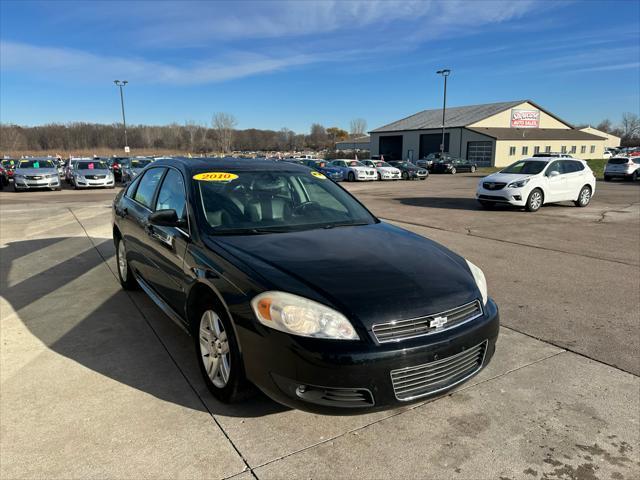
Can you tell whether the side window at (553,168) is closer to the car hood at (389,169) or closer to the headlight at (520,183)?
the headlight at (520,183)

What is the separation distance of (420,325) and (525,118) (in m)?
66.5

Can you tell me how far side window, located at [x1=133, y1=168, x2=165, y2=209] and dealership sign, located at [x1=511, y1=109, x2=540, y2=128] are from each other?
62916mm

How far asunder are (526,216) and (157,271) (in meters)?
11.1

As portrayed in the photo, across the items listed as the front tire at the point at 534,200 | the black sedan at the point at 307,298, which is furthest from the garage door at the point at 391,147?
the black sedan at the point at 307,298

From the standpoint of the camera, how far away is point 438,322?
8.14 feet

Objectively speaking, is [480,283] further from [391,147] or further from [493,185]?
[391,147]

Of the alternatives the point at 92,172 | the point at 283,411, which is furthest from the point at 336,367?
the point at 92,172

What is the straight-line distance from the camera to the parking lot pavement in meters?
2.40

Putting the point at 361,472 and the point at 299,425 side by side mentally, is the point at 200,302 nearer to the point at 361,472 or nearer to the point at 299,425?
the point at 299,425

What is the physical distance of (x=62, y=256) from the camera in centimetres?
724

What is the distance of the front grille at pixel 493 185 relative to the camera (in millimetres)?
13528

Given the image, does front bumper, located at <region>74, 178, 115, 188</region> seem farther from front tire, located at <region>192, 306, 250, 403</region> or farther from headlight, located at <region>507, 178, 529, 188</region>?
front tire, located at <region>192, 306, 250, 403</region>

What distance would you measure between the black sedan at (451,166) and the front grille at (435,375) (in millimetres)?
40549

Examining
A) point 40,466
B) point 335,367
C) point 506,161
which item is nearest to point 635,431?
point 335,367
